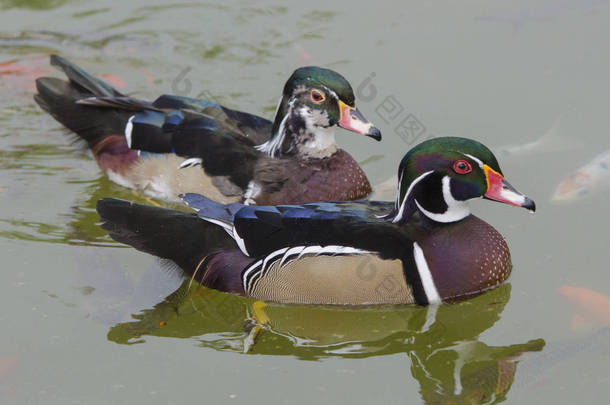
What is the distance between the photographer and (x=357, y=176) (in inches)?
263

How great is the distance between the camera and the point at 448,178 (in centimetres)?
539

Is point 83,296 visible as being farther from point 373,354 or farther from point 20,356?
point 373,354

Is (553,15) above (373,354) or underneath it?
above

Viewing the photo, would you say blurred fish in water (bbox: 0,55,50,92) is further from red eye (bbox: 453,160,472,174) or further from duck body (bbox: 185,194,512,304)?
red eye (bbox: 453,160,472,174)

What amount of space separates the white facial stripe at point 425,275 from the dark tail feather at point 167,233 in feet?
3.55

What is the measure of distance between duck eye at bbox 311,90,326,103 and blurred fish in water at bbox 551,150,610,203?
175cm

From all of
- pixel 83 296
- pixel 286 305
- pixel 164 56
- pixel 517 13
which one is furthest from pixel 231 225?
pixel 517 13

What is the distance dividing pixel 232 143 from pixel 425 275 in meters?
1.83

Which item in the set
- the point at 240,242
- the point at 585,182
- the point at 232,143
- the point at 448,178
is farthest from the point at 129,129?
the point at 585,182

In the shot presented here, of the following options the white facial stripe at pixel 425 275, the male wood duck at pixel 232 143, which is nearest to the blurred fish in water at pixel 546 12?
the male wood duck at pixel 232 143

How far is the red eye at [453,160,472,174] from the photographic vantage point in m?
5.34

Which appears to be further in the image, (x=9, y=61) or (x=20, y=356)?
(x=9, y=61)

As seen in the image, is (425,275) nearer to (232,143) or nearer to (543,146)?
(232,143)

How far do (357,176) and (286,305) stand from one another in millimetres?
1414
